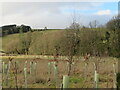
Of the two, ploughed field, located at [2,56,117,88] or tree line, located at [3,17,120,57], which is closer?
ploughed field, located at [2,56,117,88]

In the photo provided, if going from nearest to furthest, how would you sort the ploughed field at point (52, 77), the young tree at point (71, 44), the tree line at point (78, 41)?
the ploughed field at point (52, 77)
the young tree at point (71, 44)
the tree line at point (78, 41)

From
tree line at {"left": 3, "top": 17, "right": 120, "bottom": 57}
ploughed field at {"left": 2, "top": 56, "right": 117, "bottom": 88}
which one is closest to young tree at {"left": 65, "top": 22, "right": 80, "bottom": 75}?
ploughed field at {"left": 2, "top": 56, "right": 117, "bottom": 88}

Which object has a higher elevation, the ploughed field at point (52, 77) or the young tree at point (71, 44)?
the young tree at point (71, 44)

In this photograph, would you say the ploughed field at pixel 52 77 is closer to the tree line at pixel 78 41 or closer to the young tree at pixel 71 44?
the young tree at pixel 71 44

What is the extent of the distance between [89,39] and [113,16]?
6.47m

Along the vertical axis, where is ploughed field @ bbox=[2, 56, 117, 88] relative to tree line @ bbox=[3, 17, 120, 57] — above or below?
below

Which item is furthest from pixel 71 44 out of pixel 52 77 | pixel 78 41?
pixel 78 41

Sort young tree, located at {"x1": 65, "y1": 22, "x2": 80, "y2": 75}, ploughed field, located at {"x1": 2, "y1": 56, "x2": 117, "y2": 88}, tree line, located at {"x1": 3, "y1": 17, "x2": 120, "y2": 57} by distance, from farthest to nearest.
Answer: tree line, located at {"x1": 3, "y1": 17, "x2": 120, "y2": 57} → young tree, located at {"x1": 65, "y1": 22, "x2": 80, "y2": 75} → ploughed field, located at {"x1": 2, "y1": 56, "x2": 117, "y2": 88}

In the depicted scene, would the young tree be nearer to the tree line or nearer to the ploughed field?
the ploughed field

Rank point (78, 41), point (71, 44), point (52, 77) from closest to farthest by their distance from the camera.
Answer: point (52, 77), point (71, 44), point (78, 41)

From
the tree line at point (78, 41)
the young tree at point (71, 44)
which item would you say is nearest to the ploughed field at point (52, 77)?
the young tree at point (71, 44)

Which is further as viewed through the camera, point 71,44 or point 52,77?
point 71,44

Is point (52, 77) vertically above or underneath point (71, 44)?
underneath

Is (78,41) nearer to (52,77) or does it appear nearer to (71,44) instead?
(71,44)
